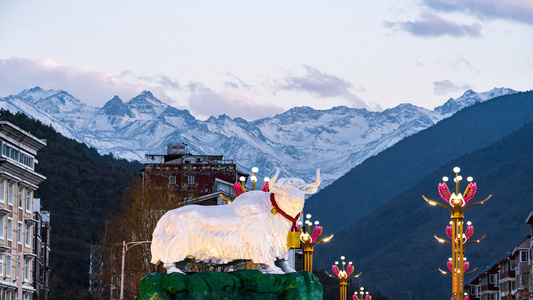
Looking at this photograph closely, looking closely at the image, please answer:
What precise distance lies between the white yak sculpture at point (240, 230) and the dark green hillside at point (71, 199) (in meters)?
93.2

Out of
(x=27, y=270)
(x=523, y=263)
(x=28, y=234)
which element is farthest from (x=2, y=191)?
(x=523, y=263)

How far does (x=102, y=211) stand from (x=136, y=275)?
7296 cm

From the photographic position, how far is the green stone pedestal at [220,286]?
27875mm

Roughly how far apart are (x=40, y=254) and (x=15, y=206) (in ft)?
88.3

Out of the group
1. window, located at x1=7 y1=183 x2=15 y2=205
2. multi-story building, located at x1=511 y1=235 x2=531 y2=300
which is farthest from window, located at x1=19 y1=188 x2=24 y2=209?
multi-story building, located at x1=511 y1=235 x2=531 y2=300

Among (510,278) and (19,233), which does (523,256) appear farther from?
(19,233)

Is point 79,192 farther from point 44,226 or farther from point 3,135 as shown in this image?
point 3,135

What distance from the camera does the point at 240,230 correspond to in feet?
92.4

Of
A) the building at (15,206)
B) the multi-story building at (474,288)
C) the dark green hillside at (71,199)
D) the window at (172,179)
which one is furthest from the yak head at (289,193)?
the multi-story building at (474,288)

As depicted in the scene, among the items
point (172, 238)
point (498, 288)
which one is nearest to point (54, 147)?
point (498, 288)

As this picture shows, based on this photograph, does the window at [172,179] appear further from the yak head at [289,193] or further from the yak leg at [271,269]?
the yak head at [289,193]

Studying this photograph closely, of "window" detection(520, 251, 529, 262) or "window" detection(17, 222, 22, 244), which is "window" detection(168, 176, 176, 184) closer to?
"window" detection(17, 222, 22, 244)

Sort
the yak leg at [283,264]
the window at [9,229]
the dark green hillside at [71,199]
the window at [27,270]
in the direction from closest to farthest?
the yak leg at [283,264] < the window at [9,229] < the window at [27,270] < the dark green hillside at [71,199]

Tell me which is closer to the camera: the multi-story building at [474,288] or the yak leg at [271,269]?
the yak leg at [271,269]
